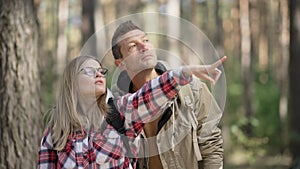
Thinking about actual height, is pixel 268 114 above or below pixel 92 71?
below

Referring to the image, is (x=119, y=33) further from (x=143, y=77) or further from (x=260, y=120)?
(x=260, y=120)

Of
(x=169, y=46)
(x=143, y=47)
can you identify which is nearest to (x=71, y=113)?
(x=143, y=47)

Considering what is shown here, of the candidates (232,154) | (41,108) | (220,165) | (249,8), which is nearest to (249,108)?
(232,154)

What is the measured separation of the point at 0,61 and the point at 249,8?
15173mm

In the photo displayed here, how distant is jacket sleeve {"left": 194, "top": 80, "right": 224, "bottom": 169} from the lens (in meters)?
3.44

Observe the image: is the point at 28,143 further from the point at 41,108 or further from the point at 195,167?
the point at 195,167

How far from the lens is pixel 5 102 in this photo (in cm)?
507

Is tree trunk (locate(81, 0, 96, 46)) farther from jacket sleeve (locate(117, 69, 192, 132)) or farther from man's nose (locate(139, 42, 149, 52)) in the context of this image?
jacket sleeve (locate(117, 69, 192, 132))

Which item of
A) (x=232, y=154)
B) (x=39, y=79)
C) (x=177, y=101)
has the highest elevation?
(x=39, y=79)

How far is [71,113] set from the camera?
3104 millimetres

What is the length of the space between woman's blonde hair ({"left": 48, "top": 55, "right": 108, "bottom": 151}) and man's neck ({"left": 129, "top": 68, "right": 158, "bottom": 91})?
0.80 feet

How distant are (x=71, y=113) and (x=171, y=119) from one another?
0.61 meters

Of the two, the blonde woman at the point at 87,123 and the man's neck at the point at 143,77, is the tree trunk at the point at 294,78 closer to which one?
the man's neck at the point at 143,77

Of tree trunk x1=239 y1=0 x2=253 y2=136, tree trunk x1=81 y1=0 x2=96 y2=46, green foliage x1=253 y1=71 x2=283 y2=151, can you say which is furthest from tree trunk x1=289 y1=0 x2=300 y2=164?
tree trunk x1=81 y1=0 x2=96 y2=46
